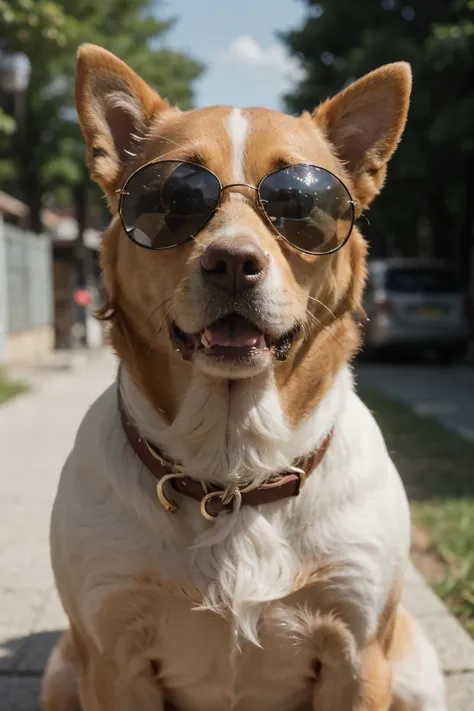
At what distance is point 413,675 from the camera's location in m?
2.47

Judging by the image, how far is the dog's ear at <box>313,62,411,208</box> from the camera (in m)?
2.41

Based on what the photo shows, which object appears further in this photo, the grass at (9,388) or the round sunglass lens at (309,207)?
the grass at (9,388)

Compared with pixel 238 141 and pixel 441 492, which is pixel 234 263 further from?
pixel 441 492

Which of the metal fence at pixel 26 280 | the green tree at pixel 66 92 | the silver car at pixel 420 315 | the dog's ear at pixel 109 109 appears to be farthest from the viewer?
the green tree at pixel 66 92

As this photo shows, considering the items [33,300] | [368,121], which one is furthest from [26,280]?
[368,121]

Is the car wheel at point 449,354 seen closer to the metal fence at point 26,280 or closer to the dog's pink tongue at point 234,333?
the metal fence at point 26,280

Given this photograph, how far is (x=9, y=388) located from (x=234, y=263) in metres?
8.31

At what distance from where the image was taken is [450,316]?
1406 cm

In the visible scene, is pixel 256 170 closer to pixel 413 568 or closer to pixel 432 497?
pixel 413 568

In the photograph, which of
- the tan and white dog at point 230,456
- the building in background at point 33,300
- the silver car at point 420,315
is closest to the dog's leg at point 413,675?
the tan and white dog at point 230,456

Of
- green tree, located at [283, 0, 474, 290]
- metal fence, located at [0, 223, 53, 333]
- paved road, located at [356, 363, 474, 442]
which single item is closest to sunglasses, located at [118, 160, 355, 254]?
paved road, located at [356, 363, 474, 442]

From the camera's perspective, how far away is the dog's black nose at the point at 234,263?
2.02 meters

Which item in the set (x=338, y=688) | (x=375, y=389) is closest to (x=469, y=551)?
(x=338, y=688)

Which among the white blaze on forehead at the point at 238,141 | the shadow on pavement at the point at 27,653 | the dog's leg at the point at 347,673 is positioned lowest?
the shadow on pavement at the point at 27,653
